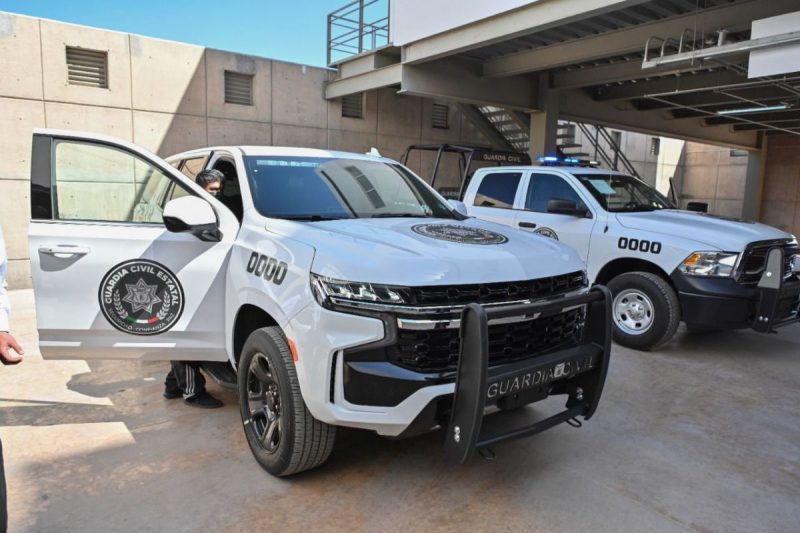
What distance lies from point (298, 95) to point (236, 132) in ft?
5.51

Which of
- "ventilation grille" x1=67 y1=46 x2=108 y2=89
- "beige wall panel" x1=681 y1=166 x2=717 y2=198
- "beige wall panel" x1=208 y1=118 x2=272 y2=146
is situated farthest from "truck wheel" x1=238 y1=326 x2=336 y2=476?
"beige wall panel" x1=681 y1=166 x2=717 y2=198

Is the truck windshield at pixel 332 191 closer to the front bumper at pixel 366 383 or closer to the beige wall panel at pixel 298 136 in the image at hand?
the front bumper at pixel 366 383

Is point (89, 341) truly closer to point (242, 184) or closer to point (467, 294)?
point (242, 184)

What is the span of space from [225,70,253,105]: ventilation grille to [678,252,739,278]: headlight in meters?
9.21

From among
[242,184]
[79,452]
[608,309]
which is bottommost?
[79,452]

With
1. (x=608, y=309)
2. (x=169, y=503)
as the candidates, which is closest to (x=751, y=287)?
(x=608, y=309)

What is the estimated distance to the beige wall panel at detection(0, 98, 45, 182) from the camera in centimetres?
890

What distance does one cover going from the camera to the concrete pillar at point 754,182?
68.4 ft

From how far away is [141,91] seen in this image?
400 inches

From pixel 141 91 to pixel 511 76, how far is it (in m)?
7.68

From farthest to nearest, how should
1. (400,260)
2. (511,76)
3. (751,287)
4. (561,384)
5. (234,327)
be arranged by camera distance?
(511,76), (751,287), (234,327), (561,384), (400,260)

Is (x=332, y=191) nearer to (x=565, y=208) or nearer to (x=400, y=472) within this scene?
(x=400, y=472)

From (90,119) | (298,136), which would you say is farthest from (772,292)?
(90,119)

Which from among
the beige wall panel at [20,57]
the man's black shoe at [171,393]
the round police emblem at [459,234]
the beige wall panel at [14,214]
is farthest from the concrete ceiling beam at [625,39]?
the beige wall panel at [14,214]
